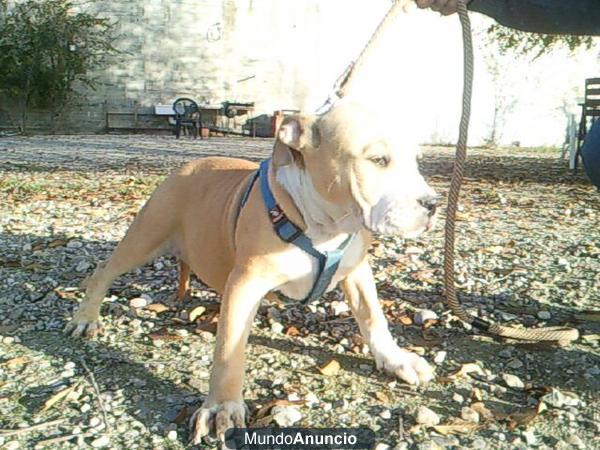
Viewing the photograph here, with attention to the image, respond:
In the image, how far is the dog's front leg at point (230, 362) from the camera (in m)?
2.08

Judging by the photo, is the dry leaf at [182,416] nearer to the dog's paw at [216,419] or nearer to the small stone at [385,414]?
the dog's paw at [216,419]

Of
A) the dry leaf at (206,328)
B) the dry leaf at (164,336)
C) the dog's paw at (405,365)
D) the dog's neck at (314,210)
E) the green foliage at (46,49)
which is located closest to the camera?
the dog's neck at (314,210)

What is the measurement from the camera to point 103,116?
22.1 metres

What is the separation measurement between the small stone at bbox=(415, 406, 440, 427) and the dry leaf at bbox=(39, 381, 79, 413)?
4.18 ft

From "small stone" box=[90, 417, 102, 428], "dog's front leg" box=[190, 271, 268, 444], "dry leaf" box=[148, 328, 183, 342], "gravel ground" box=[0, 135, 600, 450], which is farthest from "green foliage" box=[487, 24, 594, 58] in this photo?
"small stone" box=[90, 417, 102, 428]

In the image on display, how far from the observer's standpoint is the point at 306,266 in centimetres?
235

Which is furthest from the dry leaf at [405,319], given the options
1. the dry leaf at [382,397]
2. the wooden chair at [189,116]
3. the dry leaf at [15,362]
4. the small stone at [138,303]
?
the wooden chair at [189,116]

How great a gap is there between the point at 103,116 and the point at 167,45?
134 inches

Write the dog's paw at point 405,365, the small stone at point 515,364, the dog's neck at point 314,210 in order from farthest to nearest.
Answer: the small stone at point 515,364, the dog's paw at point 405,365, the dog's neck at point 314,210

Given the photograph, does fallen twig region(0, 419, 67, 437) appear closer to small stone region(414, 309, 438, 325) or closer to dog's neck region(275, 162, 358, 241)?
dog's neck region(275, 162, 358, 241)

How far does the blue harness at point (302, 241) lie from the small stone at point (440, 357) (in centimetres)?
60

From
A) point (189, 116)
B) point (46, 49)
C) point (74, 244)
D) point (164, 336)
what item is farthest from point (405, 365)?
point (46, 49)

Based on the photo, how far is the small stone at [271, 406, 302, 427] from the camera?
2.12 meters

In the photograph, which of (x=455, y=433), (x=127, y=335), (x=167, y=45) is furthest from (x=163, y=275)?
(x=167, y=45)
